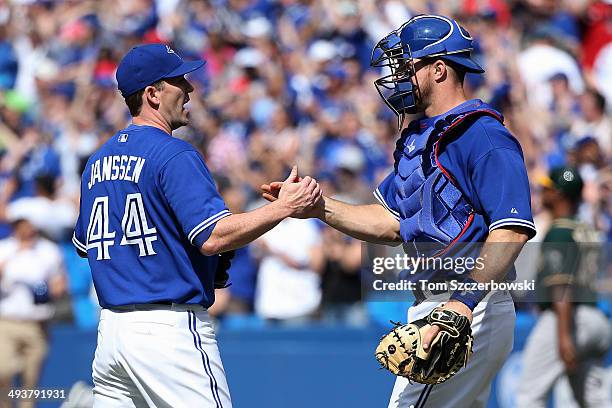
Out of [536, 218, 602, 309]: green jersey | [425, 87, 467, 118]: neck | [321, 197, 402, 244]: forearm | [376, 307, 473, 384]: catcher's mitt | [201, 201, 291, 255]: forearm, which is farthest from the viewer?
[536, 218, 602, 309]: green jersey

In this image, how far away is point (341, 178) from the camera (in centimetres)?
987

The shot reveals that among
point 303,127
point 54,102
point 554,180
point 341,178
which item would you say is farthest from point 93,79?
point 554,180

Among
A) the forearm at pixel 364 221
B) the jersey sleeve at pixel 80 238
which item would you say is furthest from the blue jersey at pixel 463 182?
the jersey sleeve at pixel 80 238

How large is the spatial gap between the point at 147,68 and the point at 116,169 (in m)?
0.48

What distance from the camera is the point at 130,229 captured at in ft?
16.0

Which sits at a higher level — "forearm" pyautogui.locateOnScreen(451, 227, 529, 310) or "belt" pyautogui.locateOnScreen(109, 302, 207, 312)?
"forearm" pyautogui.locateOnScreen(451, 227, 529, 310)

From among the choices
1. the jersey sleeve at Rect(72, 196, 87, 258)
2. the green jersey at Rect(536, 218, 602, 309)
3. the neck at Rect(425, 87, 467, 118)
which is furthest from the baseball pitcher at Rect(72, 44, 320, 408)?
the green jersey at Rect(536, 218, 602, 309)

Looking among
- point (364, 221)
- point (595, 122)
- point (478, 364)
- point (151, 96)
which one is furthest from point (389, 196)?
point (595, 122)

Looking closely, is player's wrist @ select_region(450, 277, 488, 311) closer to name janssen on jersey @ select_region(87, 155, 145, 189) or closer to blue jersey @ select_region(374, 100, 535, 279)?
blue jersey @ select_region(374, 100, 535, 279)

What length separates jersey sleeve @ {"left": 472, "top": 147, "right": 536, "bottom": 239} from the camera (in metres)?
4.54

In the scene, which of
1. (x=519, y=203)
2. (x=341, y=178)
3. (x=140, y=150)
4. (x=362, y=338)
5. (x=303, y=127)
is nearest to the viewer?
(x=519, y=203)

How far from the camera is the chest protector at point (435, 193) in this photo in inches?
190

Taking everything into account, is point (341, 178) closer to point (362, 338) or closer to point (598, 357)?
point (362, 338)

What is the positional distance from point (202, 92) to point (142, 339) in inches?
302
